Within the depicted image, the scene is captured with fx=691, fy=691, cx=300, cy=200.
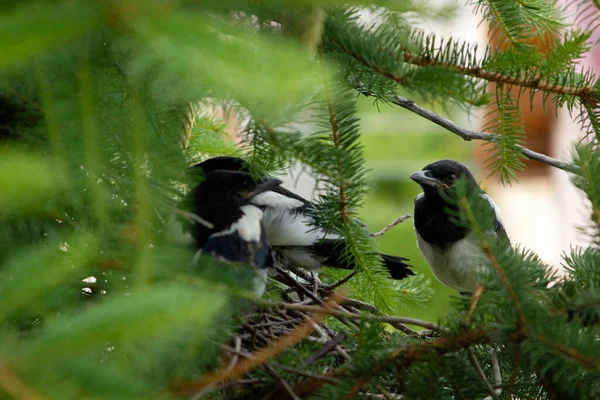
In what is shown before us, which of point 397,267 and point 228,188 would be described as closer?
point 228,188

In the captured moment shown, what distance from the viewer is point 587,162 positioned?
0.59 metres

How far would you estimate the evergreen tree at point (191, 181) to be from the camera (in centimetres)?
36

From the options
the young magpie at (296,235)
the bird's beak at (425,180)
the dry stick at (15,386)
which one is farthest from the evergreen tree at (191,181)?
the bird's beak at (425,180)

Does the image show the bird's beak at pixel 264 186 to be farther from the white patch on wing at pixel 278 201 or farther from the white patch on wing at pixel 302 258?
the white patch on wing at pixel 302 258

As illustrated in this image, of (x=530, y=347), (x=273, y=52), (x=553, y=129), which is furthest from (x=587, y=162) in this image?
(x=553, y=129)

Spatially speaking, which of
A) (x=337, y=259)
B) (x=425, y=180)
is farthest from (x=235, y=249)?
(x=425, y=180)

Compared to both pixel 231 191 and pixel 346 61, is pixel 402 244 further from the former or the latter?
pixel 346 61

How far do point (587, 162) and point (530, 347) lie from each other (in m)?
0.20

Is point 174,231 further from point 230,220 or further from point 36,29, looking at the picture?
point 36,29

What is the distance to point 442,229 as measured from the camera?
1644 mm

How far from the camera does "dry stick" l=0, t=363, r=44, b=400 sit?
13.9 inches

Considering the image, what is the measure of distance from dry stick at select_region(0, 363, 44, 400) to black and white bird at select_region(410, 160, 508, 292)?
1259 mm

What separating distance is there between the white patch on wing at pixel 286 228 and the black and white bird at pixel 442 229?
0.38 metres

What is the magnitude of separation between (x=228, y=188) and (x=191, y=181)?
0.33 meters
